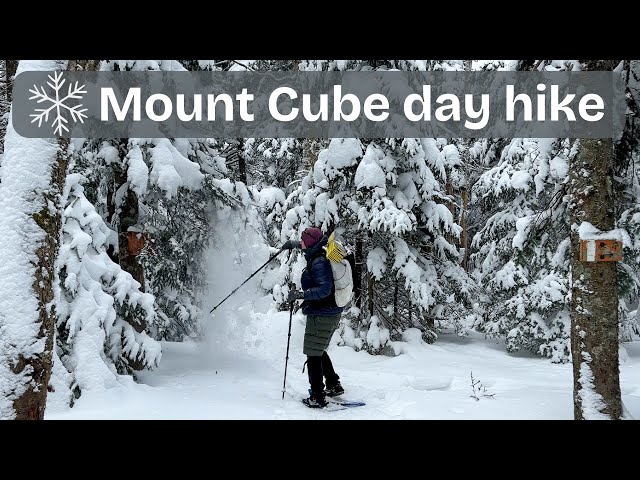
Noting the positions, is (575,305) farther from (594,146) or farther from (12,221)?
(12,221)

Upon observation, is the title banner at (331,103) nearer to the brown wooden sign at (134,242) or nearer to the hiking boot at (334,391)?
the brown wooden sign at (134,242)

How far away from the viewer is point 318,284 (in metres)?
6.83

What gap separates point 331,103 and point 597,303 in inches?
313

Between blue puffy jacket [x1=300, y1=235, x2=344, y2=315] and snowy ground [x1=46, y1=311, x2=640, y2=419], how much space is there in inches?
51.4

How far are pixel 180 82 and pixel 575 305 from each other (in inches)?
260

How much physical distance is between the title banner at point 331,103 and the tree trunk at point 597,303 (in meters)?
0.34

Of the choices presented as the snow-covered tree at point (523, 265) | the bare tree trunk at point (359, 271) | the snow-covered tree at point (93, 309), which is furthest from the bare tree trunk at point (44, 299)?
the snow-covered tree at point (523, 265)

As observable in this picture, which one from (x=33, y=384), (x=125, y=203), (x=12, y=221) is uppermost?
(x=125, y=203)

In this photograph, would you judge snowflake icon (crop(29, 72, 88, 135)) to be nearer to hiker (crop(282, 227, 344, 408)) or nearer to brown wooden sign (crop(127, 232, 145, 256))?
hiker (crop(282, 227, 344, 408))

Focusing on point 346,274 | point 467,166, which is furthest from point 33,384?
point 467,166

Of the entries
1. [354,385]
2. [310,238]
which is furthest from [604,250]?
[354,385]

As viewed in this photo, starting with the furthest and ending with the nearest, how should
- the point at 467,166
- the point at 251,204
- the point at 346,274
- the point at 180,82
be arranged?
the point at 467,166 < the point at 251,204 < the point at 180,82 < the point at 346,274

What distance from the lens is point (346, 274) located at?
699 centimetres

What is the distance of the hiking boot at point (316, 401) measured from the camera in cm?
683
